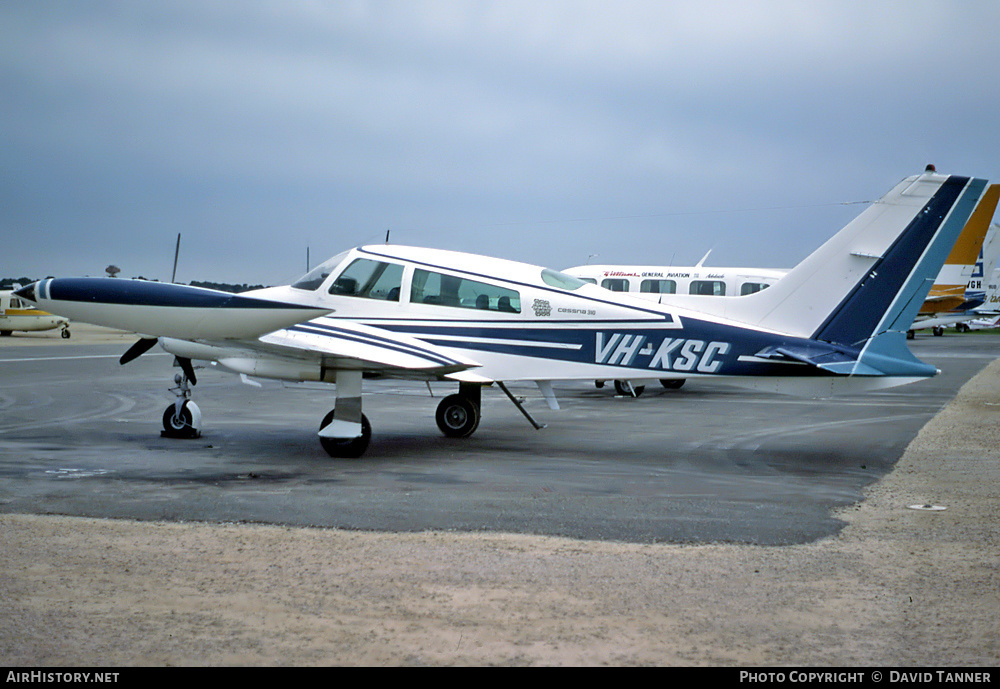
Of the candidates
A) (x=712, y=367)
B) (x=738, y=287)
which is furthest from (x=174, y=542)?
(x=738, y=287)

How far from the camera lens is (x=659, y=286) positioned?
28156 mm

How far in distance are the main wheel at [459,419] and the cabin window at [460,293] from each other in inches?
72.2

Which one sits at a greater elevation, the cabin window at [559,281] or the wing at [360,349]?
the cabin window at [559,281]

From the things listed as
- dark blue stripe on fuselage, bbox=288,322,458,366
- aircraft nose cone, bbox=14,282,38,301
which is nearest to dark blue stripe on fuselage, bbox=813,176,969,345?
dark blue stripe on fuselage, bbox=288,322,458,366

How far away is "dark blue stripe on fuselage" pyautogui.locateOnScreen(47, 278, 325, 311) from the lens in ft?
31.8

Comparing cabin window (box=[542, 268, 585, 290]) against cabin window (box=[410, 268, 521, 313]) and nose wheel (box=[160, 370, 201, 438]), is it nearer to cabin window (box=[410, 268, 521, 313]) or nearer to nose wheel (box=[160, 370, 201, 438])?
cabin window (box=[410, 268, 521, 313])

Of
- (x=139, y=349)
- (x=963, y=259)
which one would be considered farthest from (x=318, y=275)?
(x=963, y=259)

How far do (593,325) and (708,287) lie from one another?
17293 millimetres

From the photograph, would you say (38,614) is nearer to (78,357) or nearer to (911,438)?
(911,438)

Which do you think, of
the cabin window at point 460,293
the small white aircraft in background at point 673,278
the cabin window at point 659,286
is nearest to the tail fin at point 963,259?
the small white aircraft in background at point 673,278

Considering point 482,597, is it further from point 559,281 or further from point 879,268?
point 879,268

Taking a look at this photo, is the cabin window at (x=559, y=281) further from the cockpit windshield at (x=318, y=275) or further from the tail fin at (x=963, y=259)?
the tail fin at (x=963, y=259)

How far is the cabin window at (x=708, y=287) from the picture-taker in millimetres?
27953
